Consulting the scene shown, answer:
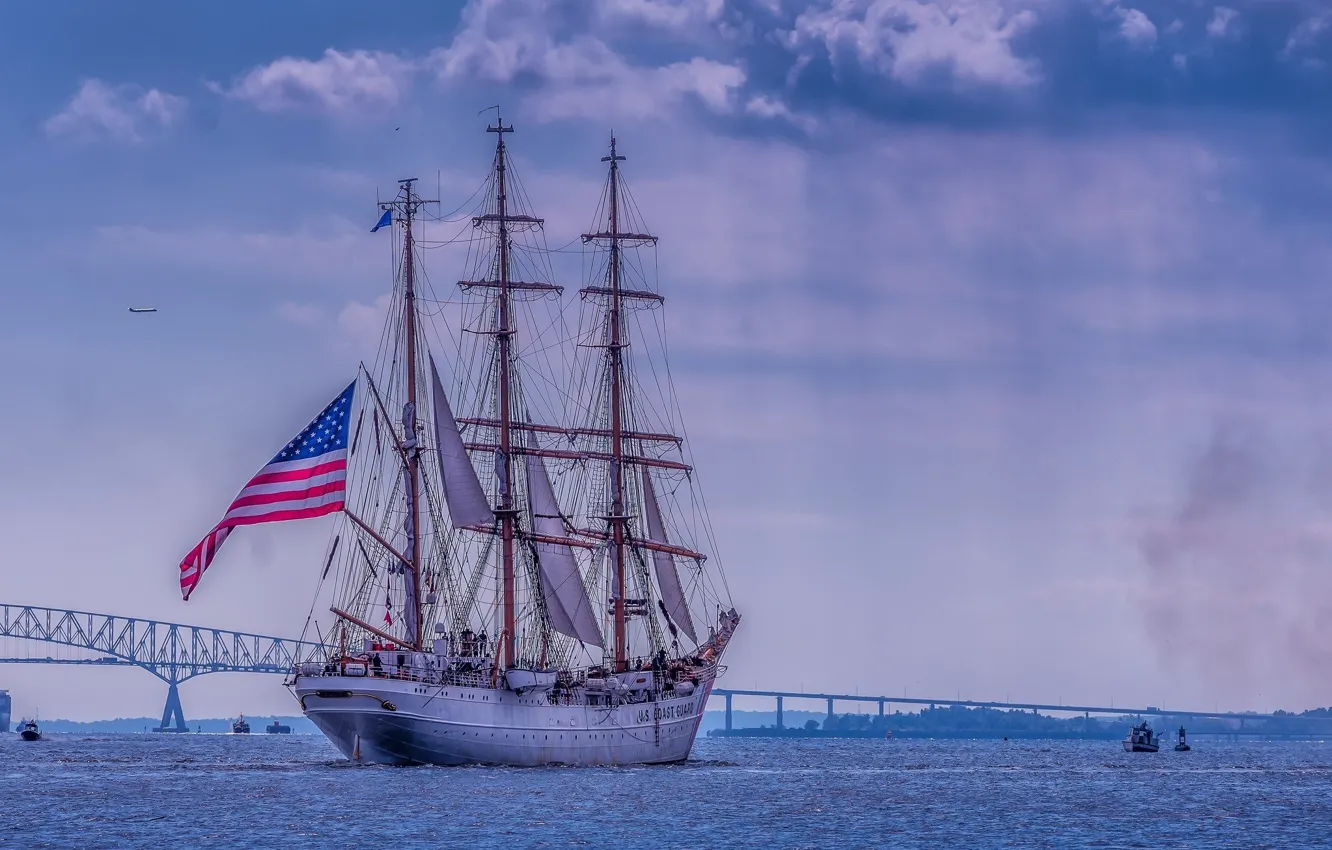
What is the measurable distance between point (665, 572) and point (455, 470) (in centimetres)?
1987

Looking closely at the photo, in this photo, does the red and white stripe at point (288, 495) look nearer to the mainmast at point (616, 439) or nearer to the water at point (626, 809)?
the water at point (626, 809)

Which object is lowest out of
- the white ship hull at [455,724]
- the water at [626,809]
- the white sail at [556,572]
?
the water at [626,809]

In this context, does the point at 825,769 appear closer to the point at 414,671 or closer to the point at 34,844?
the point at 414,671

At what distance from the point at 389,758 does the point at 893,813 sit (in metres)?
29.2

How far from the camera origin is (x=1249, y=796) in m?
115

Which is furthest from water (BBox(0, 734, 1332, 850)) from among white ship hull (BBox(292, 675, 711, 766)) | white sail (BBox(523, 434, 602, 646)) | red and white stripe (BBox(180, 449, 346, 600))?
red and white stripe (BBox(180, 449, 346, 600))

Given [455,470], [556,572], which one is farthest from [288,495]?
[556,572]

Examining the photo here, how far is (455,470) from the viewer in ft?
370

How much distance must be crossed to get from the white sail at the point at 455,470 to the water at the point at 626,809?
47.8 ft

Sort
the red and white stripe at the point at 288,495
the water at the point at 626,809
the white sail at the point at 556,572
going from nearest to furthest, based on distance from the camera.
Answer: the water at the point at 626,809, the red and white stripe at the point at 288,495, the white sail at the point at 556,572

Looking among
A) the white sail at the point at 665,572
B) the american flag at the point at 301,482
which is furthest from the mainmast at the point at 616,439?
the american flag at the point at 301,482

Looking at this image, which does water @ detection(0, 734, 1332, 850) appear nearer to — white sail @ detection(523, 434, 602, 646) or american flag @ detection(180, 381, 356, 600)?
white sail @ detection(523, 434, 602, 646)

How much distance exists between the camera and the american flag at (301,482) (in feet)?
313

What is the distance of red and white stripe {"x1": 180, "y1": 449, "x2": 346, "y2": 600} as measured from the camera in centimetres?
9456
